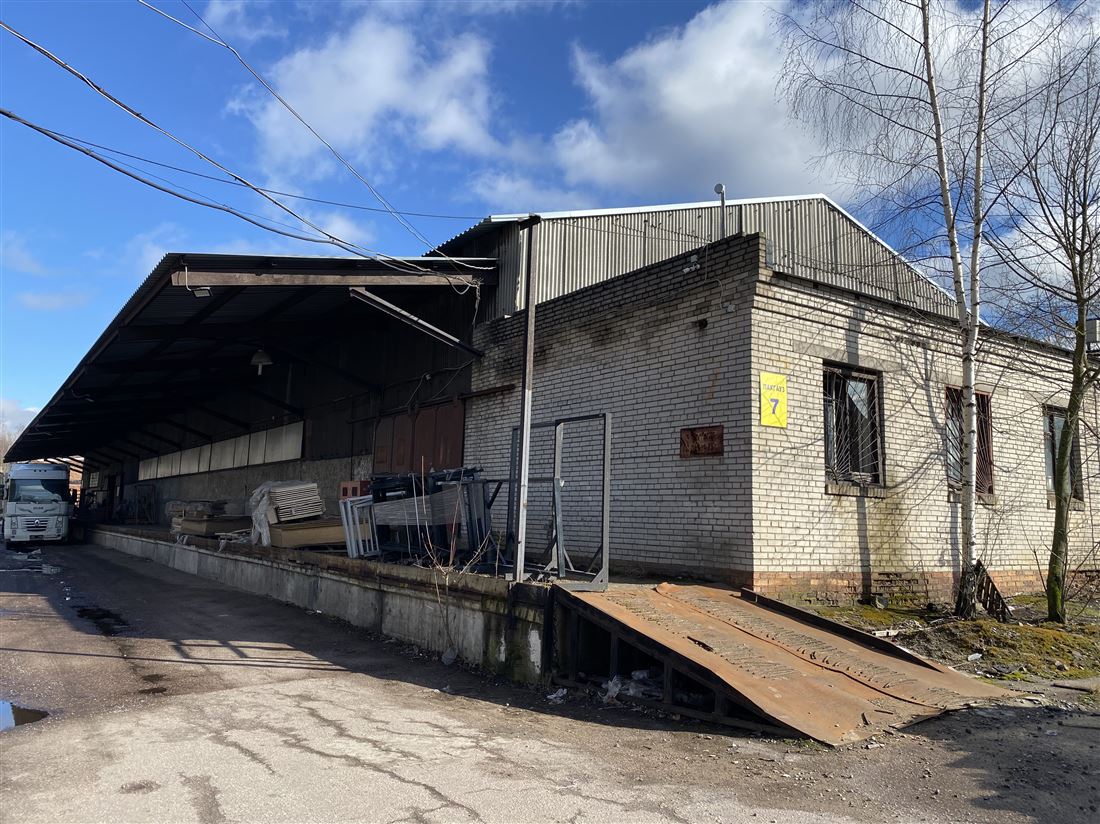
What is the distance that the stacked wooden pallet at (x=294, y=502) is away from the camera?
14.4 m

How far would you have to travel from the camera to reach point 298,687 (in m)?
7.39

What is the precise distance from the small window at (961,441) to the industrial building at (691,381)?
46mm

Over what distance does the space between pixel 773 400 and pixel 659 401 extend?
1598mm

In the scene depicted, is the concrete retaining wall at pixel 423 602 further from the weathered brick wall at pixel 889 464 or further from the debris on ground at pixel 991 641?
the debris on ground at pixel 991 641

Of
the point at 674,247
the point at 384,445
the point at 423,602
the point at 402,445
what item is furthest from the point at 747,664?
the point at 384,445

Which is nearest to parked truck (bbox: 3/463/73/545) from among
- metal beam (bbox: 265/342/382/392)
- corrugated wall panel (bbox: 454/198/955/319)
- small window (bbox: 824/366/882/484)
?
metal beam (bbox: 265/342/382/392)

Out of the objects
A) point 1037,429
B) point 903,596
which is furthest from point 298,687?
point 1037,429

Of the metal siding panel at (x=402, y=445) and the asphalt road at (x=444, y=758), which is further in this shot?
the metal siding panel at (x=402, y=445)

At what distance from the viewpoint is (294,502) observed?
47.6ft

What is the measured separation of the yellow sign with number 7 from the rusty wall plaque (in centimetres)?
54

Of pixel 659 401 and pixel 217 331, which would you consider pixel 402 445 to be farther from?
pixel 659 401

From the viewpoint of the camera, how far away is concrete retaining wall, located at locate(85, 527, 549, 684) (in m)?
7.62

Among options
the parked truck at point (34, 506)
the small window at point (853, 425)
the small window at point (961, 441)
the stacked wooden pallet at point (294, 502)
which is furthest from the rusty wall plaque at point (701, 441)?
the parked truck at point (34, 506)

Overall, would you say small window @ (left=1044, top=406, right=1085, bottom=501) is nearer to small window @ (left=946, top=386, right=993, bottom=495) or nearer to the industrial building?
the industrial building
